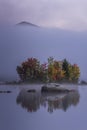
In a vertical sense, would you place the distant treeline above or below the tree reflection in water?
above

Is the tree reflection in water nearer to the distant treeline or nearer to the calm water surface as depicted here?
the calm water surface

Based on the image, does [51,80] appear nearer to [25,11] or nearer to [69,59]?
[69,59]

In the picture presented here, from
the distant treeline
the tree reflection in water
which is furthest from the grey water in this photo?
the tree reflection in water

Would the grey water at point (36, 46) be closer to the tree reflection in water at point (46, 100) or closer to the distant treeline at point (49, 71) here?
the distant treeline at point (49, 71)

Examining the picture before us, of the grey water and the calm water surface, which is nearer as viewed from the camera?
the calm water surface

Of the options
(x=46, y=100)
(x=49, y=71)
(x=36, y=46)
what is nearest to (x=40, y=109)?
(x=46, y=100)

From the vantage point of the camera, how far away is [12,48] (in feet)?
6.97

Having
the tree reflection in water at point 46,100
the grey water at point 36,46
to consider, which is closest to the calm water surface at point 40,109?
the tree reflection in water at point 46,100

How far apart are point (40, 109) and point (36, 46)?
1.40 ft

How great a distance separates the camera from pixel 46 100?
2.07 metres

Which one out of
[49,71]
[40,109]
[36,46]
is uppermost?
[36,46]

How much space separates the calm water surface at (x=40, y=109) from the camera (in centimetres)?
199

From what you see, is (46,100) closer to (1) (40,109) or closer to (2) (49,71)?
(1) (40,109)

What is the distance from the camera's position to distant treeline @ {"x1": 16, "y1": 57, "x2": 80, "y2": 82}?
2092 mm
